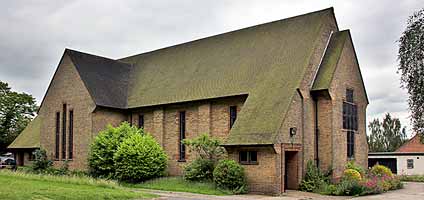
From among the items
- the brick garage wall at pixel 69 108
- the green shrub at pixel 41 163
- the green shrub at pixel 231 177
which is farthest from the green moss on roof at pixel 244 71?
the green shrub at pixel 41 163

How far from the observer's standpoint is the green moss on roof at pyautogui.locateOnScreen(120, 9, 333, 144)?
29.2 m

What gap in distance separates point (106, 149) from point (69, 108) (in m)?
7.20

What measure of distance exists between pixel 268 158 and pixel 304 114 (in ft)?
13.9

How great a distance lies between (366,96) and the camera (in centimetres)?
3525

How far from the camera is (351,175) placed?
29906 mm

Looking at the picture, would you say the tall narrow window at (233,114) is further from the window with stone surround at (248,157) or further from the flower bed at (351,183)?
the flower bed at (351,183)

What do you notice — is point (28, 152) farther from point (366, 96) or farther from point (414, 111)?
point (414, 111)

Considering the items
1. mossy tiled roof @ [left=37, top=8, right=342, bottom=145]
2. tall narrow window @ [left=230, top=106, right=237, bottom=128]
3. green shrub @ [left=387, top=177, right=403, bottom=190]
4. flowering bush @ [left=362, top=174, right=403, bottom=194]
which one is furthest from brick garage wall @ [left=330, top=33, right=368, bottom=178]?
tall narrow window @ [left=230, top=106, right=237, bottom=128]

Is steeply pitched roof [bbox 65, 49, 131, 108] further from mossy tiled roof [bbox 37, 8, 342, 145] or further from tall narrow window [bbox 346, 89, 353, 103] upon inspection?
tall narrow window [bbox 346, 89, 353, 103]

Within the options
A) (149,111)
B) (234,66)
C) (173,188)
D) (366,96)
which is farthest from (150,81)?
(366,96)

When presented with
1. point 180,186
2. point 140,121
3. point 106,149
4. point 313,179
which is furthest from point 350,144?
point 106,149

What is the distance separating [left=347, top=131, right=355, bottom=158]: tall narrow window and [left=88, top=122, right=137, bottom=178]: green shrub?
1398 centimetres

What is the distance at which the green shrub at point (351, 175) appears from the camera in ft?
96.8

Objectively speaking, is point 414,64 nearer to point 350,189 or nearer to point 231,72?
point 350,189
